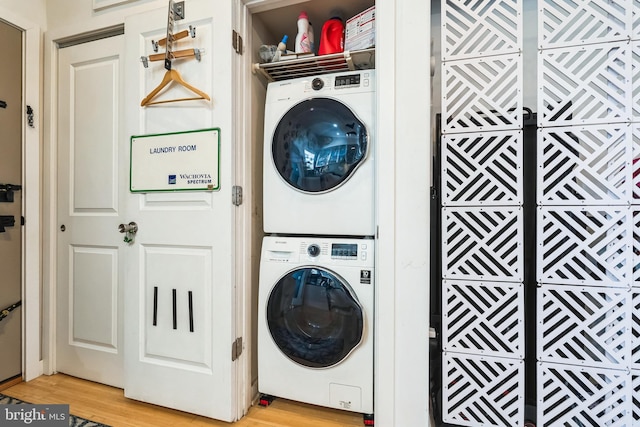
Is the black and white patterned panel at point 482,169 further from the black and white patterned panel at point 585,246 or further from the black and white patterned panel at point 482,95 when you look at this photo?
the black and white patterned panel at point 585,246

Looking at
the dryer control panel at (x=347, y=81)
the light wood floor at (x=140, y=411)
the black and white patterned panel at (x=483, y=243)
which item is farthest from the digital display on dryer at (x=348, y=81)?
the light wood floor at (x=140, y=411)

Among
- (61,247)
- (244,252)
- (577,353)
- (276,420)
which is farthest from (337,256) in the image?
(61,247)

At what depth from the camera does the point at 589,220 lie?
106 cm

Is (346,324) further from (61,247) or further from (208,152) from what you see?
(61,247)

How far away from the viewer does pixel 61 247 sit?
1799 mm

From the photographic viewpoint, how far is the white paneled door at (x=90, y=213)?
1684mm

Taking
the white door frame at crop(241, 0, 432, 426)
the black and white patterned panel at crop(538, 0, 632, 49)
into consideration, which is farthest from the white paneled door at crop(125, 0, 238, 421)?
the black and white patterned panel at crop(538, 0, 632, 49)

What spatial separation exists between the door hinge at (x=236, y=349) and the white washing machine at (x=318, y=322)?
0.10 meters

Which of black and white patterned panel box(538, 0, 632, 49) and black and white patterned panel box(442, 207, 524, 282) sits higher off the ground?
black and white patterned panel box(538, 0, 632, 49)

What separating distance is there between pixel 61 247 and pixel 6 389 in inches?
31.8

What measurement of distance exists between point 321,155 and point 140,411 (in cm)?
159

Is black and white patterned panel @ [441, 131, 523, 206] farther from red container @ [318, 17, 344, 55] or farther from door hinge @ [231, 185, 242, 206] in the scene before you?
door hinge @ [231, 185, 242, 206]

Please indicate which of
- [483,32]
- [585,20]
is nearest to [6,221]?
[483,32]

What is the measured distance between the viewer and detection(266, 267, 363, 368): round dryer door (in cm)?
133
